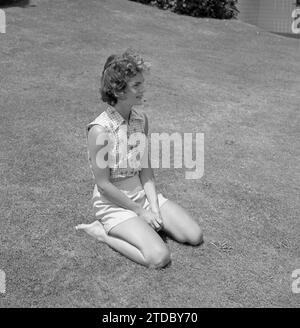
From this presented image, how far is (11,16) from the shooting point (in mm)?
11750

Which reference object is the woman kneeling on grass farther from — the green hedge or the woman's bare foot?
the green hedge

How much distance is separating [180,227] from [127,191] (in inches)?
20.2

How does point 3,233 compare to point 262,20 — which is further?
point 262,20

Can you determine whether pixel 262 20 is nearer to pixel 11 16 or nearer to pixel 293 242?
pixel 11 16

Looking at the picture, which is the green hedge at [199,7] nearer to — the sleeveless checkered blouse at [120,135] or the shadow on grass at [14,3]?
the shadow on grass at [14,3]

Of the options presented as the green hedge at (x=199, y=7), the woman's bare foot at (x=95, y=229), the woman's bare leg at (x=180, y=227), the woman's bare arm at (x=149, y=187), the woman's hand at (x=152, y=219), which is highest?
the green hedge at (x=199, y=7)

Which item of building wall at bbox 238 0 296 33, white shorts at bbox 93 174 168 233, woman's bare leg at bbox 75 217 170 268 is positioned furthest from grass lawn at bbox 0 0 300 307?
building wall at bbox 238 0 296 33

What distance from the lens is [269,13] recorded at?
55.8ft

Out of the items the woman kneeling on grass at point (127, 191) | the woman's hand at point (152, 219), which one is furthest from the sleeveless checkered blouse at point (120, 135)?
the woman's hand at point (152, 219)

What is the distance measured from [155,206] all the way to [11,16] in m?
9.46

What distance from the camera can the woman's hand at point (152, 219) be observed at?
3740 mm

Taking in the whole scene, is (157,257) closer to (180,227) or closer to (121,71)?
(180,227)

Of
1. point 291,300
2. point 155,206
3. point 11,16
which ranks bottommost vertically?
point 291,300

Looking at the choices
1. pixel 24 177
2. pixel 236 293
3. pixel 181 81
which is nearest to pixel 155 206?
pixel 236 293
